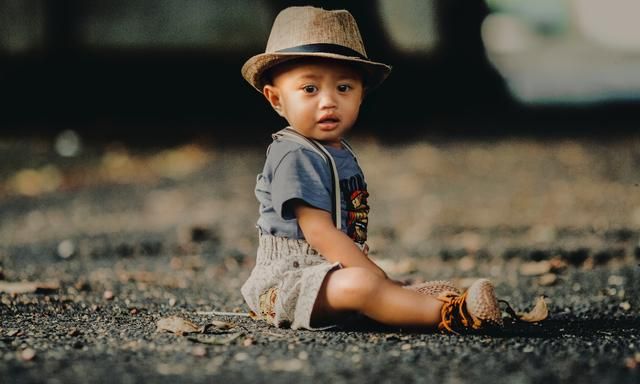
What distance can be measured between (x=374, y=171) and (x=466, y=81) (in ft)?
16.4

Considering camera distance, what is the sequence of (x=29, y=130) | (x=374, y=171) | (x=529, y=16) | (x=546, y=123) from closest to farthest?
(x=374, y=171)
(x=29, y=130)
(x=546, y=123)
(x=529, y=16)

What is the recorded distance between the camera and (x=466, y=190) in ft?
27.0

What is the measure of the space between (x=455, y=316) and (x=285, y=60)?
1012 millimetres

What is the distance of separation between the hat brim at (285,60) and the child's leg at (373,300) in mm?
697

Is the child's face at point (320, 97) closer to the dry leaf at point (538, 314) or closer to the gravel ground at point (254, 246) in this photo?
the gravel ground at point (254, 246)

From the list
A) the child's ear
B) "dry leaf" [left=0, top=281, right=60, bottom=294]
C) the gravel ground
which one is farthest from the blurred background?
the child's ear

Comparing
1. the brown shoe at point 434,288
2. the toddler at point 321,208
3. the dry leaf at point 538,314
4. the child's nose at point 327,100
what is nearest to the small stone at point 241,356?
the toddler at point 321,208

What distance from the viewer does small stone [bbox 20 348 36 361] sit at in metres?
2.71

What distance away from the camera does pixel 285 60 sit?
3270 mm

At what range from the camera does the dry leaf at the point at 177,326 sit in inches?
123

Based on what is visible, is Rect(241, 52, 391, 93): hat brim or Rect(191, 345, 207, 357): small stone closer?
Rect(191, 345, 207, 357): small stone

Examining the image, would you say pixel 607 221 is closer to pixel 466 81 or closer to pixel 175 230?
pixel 175 230

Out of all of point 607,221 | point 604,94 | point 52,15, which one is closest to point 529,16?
point 604,94

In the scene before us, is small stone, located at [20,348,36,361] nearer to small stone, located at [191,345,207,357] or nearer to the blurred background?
small stone, located at [191,345,207,357]
